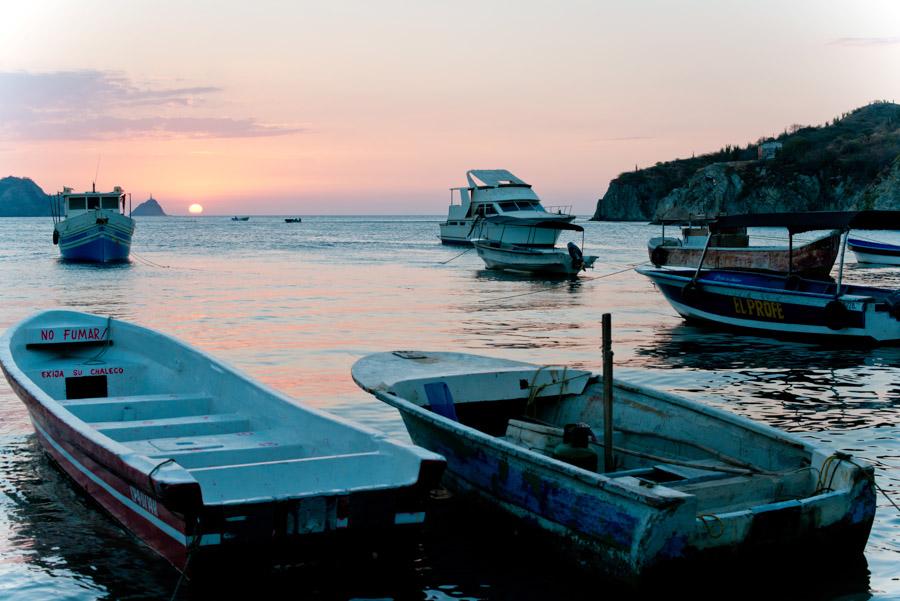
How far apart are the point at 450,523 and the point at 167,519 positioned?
2479mm

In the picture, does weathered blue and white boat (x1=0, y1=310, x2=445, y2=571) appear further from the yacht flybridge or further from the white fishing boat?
the yacht flybridge

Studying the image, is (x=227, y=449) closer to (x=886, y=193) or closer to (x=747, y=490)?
(x=747, y=490)

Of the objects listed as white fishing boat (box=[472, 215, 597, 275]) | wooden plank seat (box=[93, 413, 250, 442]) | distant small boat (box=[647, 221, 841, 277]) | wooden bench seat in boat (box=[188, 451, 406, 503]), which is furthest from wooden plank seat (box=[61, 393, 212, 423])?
white fishing boat (box=[472, 215, 597, 275])

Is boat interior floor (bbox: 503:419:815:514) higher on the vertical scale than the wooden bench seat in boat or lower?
lower

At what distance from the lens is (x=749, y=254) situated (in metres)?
35.0

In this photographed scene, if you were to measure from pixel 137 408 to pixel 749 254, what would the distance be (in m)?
29.5

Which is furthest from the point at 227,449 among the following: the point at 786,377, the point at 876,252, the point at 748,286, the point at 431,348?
the point at 876,252

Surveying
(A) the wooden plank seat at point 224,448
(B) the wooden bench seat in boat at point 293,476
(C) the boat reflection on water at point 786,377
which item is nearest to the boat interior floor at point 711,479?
(B) the wooden bench seat in boat at point 293,476

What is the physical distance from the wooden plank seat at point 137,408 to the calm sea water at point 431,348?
0.71 metres

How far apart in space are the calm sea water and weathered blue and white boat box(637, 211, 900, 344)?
47 centimetres

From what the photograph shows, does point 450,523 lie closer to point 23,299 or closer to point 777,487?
point 777,487

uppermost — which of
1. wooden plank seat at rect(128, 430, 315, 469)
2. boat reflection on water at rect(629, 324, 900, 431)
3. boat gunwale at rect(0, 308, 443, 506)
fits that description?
boat gunwale at rect(0, 308, 443, 506)

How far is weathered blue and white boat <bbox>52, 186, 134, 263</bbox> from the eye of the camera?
46.2 metres

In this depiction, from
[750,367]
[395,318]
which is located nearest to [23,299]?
[395,318]
